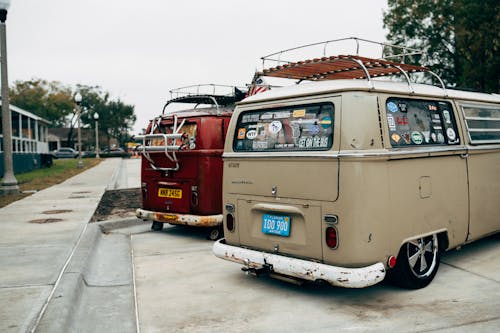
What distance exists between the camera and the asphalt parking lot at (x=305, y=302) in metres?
4.21

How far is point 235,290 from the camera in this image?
529 centimetres

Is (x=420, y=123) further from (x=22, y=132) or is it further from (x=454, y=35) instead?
(x=22, y=132)

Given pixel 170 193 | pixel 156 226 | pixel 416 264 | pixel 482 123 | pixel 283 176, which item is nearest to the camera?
pixel 283 176

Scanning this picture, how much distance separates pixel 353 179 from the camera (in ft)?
14.3

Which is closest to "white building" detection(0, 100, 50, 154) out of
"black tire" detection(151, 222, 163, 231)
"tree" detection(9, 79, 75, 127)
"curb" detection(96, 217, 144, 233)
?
"curb" detection(96, 217, 144, 233)

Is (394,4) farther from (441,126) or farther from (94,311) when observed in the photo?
(94,311)

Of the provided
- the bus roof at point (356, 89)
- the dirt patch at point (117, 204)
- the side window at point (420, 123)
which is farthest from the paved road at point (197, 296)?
the dirt patch at point (117, 204)

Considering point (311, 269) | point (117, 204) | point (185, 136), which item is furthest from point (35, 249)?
point (117, 204)

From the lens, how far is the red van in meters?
7.48

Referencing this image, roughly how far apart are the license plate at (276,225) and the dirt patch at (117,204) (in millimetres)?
5393

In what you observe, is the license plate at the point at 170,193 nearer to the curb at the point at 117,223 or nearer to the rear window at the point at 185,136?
the rear window at the point at 185,136

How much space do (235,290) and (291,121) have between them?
1.86m

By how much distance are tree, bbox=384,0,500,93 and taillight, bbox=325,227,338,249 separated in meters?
22.5

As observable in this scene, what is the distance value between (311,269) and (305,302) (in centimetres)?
45
